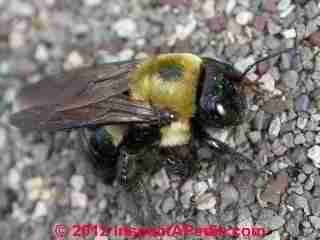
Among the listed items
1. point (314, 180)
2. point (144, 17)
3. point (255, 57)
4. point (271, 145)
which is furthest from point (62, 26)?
point (314, 180)

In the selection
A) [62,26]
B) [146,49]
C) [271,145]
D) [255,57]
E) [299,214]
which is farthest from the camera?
[62,26]

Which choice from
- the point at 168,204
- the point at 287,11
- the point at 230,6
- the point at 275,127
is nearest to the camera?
the point at 275,127

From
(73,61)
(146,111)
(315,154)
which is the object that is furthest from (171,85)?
(73,61)

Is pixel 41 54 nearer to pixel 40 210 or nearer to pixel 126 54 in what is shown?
pixel 126 54

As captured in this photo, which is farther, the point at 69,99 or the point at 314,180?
the point at 69,99

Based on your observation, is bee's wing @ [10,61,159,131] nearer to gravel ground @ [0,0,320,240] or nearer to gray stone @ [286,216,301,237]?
gravel ground @ [0,0,320,240]

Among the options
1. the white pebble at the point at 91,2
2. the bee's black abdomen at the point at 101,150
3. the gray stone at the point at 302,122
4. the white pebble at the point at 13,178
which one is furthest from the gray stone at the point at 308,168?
the white pebble at the point at 91,2

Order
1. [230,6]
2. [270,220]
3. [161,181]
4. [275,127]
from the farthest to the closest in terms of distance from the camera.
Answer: [230,6], [161,181], [275,127], [270,220]

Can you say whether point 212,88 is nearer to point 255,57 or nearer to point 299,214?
point 255,57
